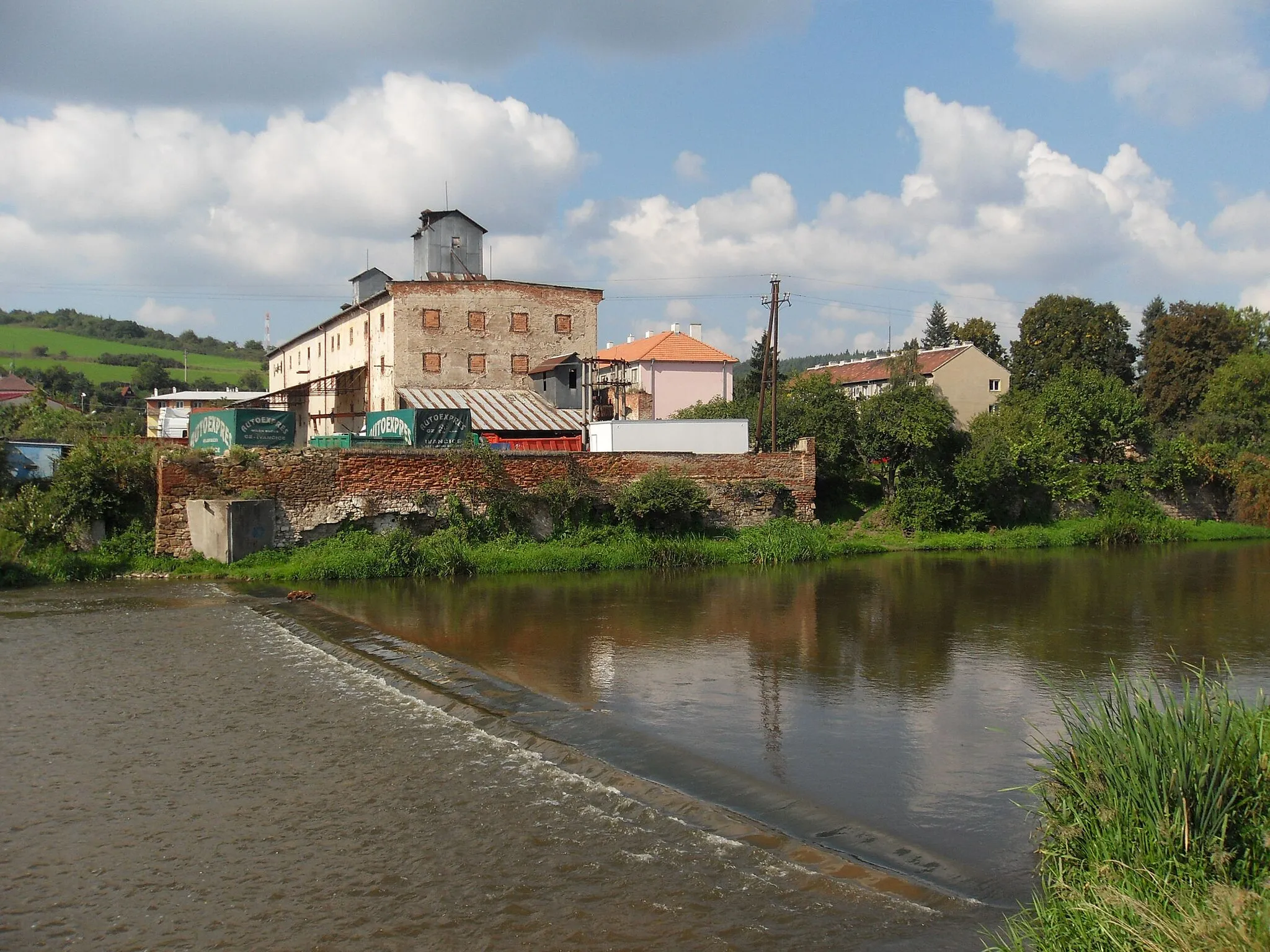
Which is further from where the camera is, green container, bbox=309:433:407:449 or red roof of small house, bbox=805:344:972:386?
red roof of small house, bbox=805:344:972:386

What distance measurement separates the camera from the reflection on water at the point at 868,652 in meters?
9.05

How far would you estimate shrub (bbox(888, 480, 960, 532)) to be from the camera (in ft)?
105

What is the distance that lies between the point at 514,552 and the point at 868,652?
40.5ft

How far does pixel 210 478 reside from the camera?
79.5 feet

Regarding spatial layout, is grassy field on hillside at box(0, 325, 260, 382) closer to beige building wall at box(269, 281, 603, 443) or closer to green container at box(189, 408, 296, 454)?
beige building wall at box(269, 281, 603, 443)

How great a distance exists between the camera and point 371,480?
25.6 metres

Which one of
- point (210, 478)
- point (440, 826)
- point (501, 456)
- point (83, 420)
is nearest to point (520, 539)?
point (501, 456)

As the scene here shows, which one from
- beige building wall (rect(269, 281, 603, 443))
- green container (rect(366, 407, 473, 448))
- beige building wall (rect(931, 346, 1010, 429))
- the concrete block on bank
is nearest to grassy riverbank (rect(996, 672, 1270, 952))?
the concrete block on bank

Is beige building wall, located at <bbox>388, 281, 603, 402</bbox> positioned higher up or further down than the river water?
higher up

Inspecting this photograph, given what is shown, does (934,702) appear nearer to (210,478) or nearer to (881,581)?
(881,581)

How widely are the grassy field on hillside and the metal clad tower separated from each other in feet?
213

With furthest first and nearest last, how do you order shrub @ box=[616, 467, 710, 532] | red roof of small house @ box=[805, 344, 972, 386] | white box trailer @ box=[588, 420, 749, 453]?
red roof of small house @ box=[805, 344, 972, 386] < white box trailer @ box=[588, 420, 749, 453] < shrub @ box=[616, 467, 710, 532]

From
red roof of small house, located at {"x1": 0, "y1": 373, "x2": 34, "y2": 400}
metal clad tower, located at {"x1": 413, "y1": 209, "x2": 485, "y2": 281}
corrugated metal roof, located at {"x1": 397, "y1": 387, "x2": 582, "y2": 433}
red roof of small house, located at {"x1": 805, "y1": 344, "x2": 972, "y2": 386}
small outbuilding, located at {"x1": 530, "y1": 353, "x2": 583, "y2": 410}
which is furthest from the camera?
red roof of small house, located at {"x1": 0, "y1": 373, "x2": 34, "y2": 400}

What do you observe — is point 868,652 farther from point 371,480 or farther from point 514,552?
point 371,480
